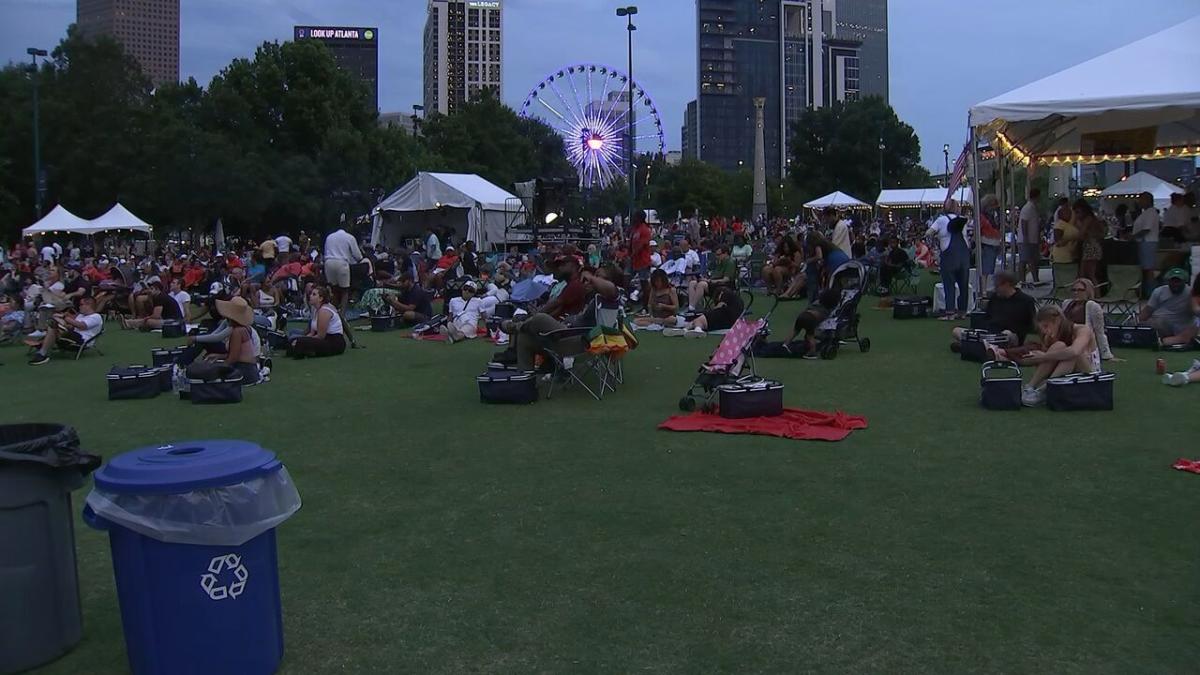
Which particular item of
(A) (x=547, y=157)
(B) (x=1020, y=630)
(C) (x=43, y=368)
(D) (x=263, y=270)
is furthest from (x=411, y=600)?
(A) (x=547, y=157)

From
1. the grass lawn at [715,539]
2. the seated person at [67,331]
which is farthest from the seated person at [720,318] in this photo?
the seated person at [67,331]

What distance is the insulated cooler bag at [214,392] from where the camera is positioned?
384 inches

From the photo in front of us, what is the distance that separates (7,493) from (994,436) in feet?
20.2

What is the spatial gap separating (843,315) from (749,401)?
164 inches

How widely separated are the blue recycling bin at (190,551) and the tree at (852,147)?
229 feet

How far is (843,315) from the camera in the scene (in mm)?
11984

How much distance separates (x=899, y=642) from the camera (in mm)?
3883

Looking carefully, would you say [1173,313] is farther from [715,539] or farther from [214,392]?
[214,392]

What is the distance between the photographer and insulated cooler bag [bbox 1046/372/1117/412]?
8.22 meters

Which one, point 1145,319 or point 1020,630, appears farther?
point 1145,319

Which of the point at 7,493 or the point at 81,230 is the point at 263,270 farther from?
the point at 7,493

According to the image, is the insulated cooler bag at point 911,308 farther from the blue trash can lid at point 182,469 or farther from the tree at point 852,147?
the tree at point 852,147

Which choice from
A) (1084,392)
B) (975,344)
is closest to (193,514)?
(1084,392)

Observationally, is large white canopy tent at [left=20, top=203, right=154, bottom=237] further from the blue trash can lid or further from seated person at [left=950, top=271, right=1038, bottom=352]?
the blue trash can lid
